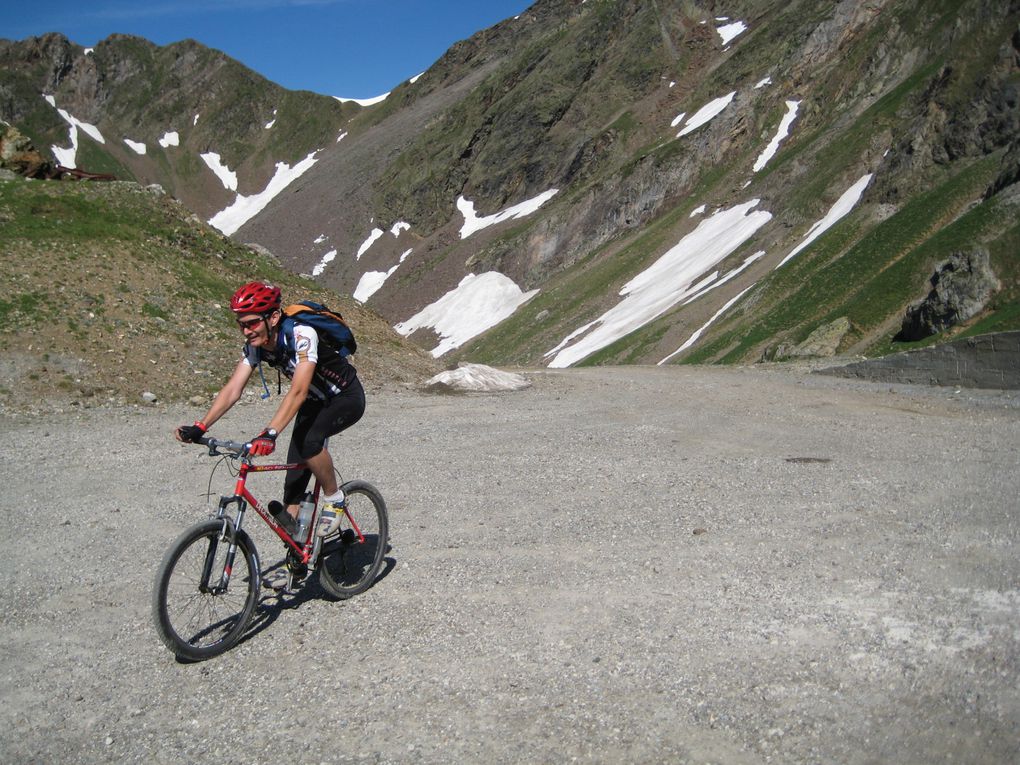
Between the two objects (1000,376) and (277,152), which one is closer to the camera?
(1000,376)

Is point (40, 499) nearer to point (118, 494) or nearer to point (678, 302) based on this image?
point (118, 494)

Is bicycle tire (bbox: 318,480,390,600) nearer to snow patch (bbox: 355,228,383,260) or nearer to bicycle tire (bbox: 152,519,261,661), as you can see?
bicycle tire (bbox: 152,519,261,661)

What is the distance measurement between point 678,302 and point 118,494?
50.1 m

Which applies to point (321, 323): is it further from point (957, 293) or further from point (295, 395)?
point (957, 293)

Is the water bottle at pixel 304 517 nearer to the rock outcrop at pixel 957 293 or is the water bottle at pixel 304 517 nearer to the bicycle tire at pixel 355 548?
the bicycle tire at pixel 355 548

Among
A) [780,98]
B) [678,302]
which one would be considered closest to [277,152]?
[780,98]

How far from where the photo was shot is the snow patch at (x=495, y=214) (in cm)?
11431

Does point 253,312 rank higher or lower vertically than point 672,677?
higher

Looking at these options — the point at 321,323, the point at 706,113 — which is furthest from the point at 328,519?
the point at 706,113

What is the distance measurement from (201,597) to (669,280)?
6228 centimetres

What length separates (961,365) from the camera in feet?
63.5

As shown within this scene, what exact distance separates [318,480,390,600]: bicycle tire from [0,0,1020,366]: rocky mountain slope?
2186 cm

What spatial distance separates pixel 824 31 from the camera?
84.2 meters

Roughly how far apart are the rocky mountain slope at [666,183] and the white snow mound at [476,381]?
14311mm
